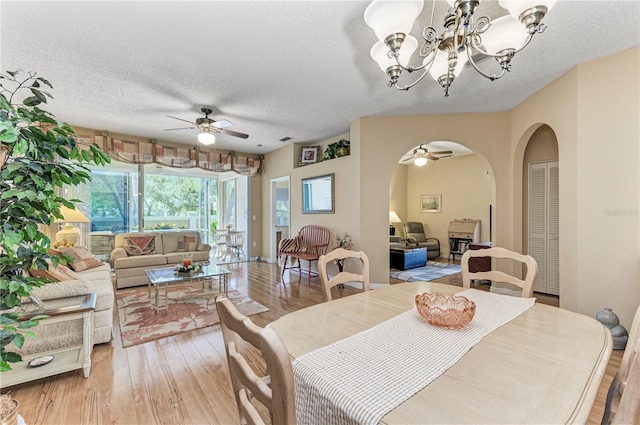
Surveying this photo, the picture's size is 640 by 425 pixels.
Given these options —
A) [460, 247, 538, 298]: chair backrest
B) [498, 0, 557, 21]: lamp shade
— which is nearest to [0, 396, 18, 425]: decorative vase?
[460, 247, 538, 298]: chair backrest

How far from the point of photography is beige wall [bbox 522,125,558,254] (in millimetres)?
3943

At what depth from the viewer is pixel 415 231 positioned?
7.68 meters

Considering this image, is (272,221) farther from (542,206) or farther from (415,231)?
(542,206)

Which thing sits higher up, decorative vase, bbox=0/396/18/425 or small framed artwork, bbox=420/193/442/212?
small framed artwork, bbox=420/193/442/212

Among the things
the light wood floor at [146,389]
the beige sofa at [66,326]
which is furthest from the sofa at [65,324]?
the light wood floor at [146,389]

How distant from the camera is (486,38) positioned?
166cm

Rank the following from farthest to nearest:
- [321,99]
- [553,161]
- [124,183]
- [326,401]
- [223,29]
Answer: [124,183] < [553,161] < [321,99] < [223,29] < [326,401]

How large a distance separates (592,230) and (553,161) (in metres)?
1.59

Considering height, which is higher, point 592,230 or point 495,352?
point 592,230

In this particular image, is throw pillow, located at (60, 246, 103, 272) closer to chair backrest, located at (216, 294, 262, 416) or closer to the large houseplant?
the large houseplant

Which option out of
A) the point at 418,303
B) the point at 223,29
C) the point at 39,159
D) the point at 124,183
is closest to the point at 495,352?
the point at 418,303

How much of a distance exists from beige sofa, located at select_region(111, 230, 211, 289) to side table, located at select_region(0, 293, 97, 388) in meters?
2.50

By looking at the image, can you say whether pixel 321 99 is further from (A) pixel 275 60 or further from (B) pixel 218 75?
(B) pixel 218 75

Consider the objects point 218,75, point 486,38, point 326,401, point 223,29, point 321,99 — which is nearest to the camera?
point 326,401
